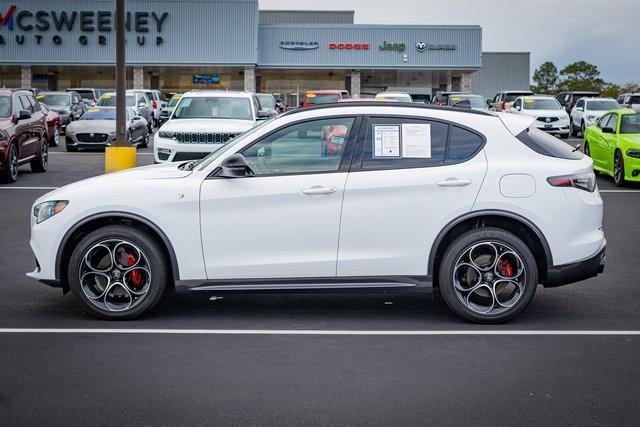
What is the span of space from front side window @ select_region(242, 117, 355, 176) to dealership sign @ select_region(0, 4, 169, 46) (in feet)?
207

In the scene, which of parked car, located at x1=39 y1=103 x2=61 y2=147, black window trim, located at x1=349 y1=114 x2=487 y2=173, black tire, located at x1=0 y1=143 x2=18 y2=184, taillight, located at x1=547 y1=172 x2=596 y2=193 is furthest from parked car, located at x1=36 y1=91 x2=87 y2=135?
taillight, located at x1=547 y1=172 x2=596 y2=193

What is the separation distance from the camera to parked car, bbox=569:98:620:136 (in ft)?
126

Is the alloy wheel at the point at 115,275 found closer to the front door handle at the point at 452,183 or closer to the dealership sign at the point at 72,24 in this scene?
the front door handle at the point at 452,183

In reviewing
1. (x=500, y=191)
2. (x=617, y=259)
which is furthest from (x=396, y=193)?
(x=617, y=259)

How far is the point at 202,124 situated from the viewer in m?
18.9

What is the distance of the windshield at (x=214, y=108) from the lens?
19828 millimetres

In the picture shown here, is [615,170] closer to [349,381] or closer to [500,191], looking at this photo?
[500,191]

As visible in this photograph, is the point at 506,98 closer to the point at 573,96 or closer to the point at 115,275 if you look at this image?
the point at 573,96

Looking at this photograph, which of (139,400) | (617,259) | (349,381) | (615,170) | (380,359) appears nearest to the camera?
(139,400)

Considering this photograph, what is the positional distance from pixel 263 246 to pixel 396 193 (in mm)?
1079

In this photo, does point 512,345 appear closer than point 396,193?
Yes

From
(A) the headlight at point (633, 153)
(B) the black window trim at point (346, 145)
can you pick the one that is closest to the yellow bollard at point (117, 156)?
(A) the headlight at point (633, 153)

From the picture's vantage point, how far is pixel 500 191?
7.43 metres

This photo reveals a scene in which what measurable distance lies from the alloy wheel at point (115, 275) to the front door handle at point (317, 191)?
1.31 metres
